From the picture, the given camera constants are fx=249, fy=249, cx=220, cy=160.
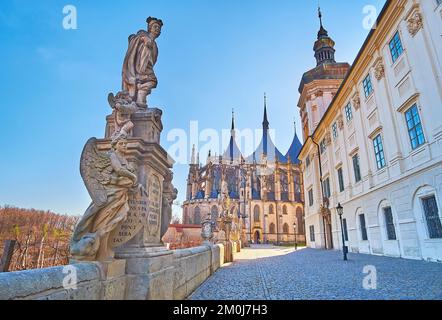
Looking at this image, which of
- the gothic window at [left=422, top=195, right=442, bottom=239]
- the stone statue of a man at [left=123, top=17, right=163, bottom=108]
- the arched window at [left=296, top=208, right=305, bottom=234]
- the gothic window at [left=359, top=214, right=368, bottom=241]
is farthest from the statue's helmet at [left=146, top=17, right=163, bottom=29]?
the arched window at [left=296, top=208, right=305, bottom=234]

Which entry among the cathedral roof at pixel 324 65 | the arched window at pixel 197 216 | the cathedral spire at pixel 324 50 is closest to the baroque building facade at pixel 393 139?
the cathedral roof at pixel 324 65

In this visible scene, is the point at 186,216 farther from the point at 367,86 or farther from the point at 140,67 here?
the point at 140,67

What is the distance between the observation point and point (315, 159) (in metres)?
25.7

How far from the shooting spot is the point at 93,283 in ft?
8.22

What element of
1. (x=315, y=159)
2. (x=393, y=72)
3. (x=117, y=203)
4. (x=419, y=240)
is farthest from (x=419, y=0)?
(x=315, y=159)

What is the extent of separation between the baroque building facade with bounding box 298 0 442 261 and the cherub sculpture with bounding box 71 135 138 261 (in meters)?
10.7

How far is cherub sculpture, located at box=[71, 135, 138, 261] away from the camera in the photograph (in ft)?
9.05

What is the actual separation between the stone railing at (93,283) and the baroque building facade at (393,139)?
9.90 metres

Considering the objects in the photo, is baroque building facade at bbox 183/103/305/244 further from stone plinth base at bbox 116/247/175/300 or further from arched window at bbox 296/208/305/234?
stone plinth base at bbox 116/247/175/300

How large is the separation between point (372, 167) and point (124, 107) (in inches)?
580

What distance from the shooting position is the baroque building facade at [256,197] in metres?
53.6

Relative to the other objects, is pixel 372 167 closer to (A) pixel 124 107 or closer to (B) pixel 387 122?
(B) pixel 387 122

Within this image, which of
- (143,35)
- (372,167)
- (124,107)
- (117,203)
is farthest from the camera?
(372,167)

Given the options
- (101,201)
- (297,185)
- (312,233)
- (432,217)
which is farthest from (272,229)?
(101,201)
